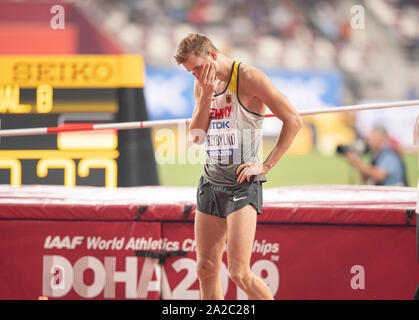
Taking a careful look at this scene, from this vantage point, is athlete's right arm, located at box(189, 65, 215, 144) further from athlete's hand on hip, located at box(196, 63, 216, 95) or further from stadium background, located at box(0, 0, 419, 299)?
stadium background, located at box(0, 0, 419, 299)

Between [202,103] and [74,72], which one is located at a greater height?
[74,72]

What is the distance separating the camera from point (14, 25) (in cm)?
1206

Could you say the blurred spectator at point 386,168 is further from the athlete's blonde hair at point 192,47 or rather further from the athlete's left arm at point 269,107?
the athlete's blonde hair at point 192,47

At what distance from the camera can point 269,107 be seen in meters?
2.40

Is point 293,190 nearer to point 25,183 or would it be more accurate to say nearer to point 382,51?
point 25,183

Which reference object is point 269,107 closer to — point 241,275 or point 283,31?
point 241,275

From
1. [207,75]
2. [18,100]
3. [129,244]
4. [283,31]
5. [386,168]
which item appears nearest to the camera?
[207,75]

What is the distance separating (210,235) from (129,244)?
81 cm

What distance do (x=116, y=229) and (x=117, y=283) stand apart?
0.99 feet

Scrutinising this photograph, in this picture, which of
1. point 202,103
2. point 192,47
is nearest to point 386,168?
point 202,103

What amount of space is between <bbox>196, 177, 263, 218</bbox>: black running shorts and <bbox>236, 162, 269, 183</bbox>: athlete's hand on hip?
2.0 inches

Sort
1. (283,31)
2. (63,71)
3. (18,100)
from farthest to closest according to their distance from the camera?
(283,31) → (63,71) → (18,100)

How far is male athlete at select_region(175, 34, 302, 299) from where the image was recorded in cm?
238

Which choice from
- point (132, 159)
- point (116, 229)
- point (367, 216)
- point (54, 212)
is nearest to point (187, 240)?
point (116, 229)
